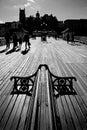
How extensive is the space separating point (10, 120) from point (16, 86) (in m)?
1.92

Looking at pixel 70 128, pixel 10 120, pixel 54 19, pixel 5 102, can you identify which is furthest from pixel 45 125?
pixel 54 19

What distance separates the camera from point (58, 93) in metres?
4.64

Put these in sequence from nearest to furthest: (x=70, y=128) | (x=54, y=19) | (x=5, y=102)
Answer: (x=70, y=128)
(x=5, y=102)
(x=54, y=19)

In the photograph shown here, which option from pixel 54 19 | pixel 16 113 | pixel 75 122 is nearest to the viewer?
pixel 75 122

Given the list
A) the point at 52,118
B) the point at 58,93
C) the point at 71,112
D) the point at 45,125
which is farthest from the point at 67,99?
the point at 52,118

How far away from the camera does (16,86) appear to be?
5.03 m

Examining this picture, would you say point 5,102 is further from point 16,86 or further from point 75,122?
point 75,122

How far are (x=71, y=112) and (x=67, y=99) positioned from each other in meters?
0.75

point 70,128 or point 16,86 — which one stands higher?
point 16,86

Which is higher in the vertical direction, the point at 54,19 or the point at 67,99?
the point at 54,19

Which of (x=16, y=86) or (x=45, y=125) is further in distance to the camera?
(x=16, y=86)

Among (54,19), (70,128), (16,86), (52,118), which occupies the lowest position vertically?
(70,128)

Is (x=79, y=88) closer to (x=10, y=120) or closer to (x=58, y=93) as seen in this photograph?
(x=58, y=93)

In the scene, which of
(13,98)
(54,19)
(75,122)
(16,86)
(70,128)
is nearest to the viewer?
(70,128)
